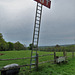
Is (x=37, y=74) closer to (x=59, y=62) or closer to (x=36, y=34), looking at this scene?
(x=36, y=34)

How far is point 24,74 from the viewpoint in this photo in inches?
175

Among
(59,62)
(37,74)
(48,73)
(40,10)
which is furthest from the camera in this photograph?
(59,62)

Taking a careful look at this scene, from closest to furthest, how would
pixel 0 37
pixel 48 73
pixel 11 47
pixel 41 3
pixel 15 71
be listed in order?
1. pixel 15 71
2. pixel 48 73
3. pixel 41 3
4. pixel 0 37
5. pixel 11 47

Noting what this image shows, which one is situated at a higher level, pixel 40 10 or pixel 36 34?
pixel 40 10

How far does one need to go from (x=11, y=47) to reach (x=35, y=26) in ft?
156

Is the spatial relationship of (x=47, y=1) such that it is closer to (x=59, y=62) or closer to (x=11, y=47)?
(x=59, y=62)

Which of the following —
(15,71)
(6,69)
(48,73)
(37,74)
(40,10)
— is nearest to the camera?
(6,69)

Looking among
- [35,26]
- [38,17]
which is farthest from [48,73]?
[38,17]

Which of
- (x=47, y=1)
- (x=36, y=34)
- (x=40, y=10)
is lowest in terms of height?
(x=36, y=34)

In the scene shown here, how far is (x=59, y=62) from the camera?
733cm

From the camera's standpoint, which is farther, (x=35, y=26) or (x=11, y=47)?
(x=11, y=47)

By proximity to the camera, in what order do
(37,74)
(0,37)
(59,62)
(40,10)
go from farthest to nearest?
(0,37), (59,62), (40,10), (37,74)

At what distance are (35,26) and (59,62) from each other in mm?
3778

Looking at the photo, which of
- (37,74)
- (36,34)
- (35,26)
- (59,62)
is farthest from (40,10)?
(59,62)
